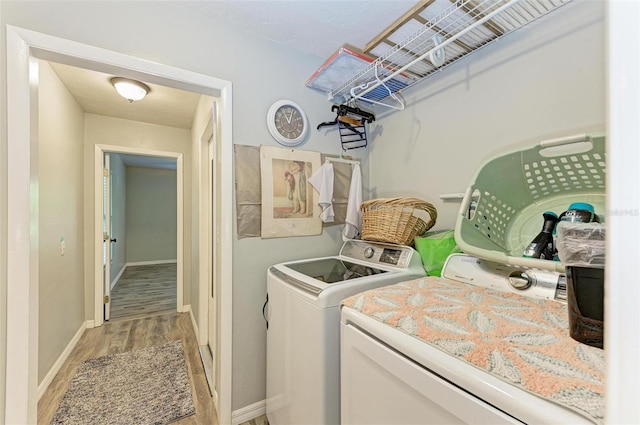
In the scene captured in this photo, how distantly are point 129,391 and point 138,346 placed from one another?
71cm

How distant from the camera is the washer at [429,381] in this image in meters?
0.47

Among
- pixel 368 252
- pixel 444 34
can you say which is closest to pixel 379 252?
pixel 368 252

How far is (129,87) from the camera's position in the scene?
2.10 meters

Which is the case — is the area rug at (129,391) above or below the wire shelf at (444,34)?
below

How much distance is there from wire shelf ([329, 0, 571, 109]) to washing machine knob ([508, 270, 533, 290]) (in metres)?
1.03

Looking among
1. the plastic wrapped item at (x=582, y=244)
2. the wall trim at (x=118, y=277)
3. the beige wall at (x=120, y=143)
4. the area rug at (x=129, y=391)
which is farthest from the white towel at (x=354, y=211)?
the wall trim at (x=118, y=277)

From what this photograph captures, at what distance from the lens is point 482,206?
1127 millimetres

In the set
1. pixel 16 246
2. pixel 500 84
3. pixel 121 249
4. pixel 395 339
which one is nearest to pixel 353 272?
pixel 395 339

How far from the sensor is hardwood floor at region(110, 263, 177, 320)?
327 cm

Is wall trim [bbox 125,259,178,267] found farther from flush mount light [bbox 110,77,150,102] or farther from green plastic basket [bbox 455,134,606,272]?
green plastic basket [bbox 455,134,606,272]

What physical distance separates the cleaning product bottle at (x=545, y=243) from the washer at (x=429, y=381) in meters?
0.07

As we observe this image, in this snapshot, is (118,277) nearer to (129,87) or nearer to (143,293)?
(143,293)

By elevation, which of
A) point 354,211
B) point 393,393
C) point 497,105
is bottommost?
point 393,393

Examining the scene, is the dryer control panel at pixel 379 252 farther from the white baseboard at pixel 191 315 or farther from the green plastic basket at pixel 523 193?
the white baseboard at pixel 191 315
